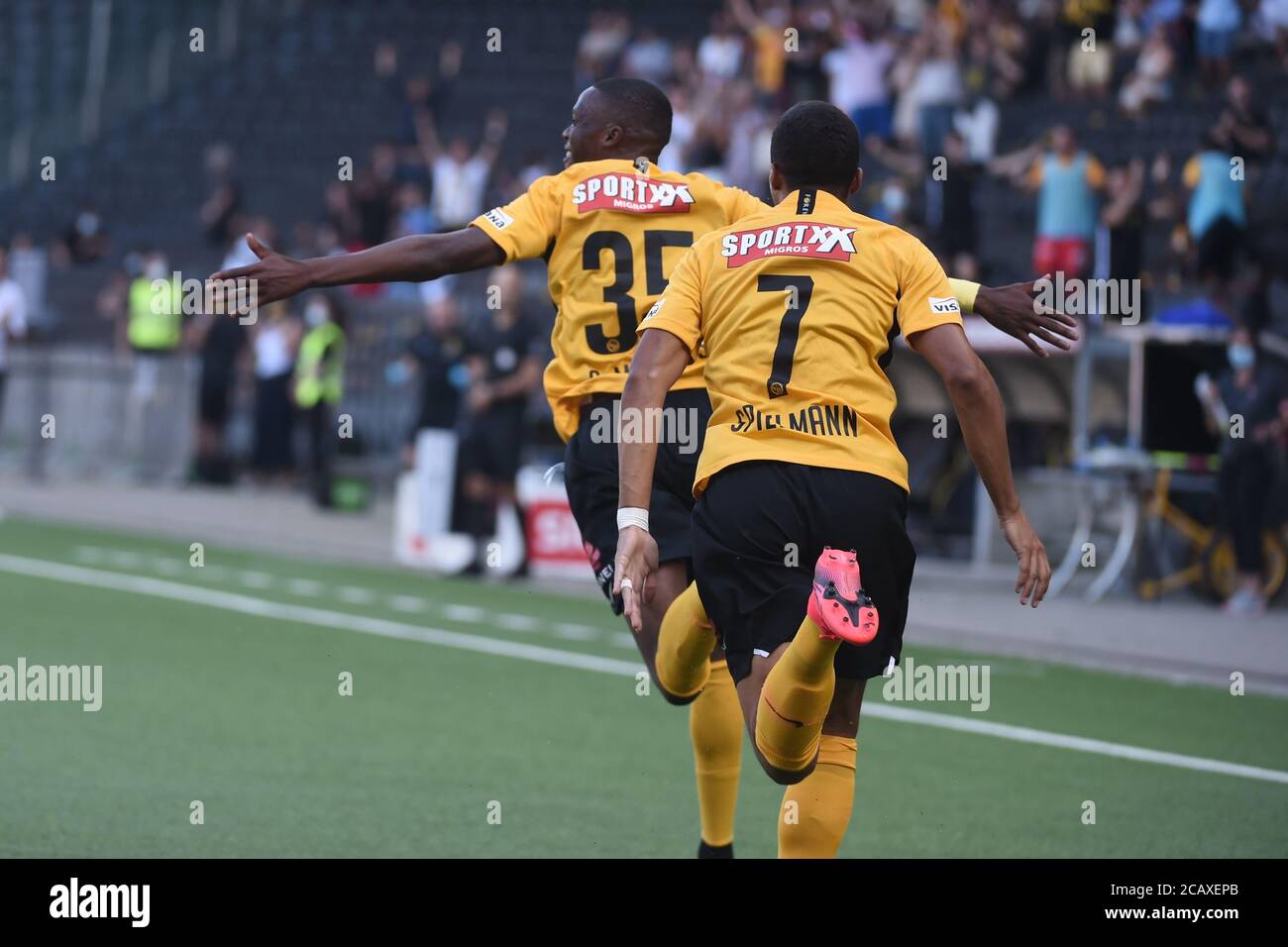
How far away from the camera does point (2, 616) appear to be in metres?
13.8

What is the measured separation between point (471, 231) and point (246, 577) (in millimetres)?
10212

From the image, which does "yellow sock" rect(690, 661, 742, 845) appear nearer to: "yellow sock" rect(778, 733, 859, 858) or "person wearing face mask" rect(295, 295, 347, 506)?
"yellow sock" rect(778, 733, 859, 858)

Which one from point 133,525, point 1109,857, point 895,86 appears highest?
point 895,86

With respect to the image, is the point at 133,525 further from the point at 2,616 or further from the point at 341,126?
the point at 341,126

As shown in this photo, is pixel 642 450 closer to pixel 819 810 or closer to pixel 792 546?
pixel 792 546

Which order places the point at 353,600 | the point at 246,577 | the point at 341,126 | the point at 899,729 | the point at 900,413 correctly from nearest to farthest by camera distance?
A: the point at 899,729
the point at 353,600
the point at 246,577
the point at 900,413
the point at 341,126

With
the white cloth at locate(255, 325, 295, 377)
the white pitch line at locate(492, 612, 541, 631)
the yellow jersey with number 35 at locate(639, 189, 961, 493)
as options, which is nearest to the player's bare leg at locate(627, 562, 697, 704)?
the yellow jersey with number 35 at locate(639, 189, 961, 493)

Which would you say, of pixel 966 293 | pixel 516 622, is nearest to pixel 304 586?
pixel 516 622

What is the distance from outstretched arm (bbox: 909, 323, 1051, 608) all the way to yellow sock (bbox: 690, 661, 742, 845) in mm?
1531

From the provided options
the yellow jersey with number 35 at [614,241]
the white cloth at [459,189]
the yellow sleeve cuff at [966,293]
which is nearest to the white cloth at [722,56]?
the white cloth at [459,189]

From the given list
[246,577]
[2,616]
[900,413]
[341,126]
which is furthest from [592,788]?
[341,126]

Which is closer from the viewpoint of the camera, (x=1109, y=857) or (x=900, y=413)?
(x=1109, y=857)

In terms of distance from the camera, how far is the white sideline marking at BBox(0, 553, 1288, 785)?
1042cm

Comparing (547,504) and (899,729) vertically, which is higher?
(547,504)
